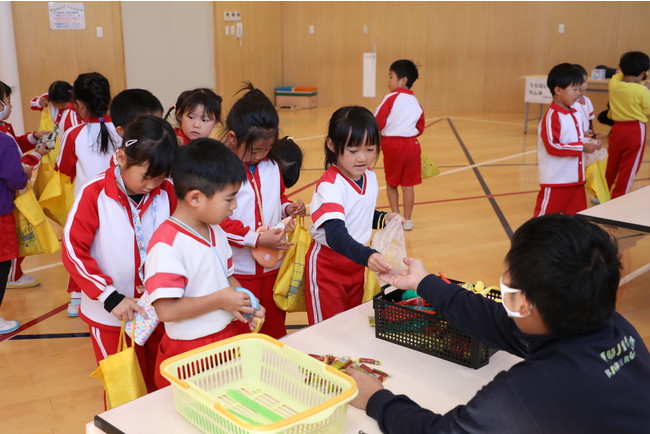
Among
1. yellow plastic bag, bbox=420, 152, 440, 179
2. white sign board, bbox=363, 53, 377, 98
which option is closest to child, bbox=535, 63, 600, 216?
yellow plastic bag, bbox=420, 152, 440, 179

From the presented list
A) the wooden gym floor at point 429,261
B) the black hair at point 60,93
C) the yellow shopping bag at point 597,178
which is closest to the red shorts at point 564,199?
the yellow shopping bag at point 597,178

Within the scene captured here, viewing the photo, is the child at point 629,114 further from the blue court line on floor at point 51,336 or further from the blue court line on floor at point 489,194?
the blue court line on floor at point 51,336

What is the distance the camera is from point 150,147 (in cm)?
218

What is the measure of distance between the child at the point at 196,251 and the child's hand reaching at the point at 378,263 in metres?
0.39

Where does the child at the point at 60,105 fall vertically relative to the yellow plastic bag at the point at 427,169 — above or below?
above

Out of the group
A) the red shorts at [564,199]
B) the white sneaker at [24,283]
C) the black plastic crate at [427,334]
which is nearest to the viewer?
the black plastic crate at [427,334]

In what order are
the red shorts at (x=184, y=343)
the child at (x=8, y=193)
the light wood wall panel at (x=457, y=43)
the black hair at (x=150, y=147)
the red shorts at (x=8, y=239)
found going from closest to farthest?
the red shorts at (x=184, y=343) → the black hair at (x=150, y=147) → the child at (x=8, y=193) → the red shorts at (x=8, y=239) → the light wood wall panel at (x=457, y=43)

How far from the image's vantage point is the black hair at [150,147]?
218cm

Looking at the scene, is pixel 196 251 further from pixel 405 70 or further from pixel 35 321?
pixel 405 70

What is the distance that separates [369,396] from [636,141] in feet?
16.2

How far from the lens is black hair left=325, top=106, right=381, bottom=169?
255 centimetres

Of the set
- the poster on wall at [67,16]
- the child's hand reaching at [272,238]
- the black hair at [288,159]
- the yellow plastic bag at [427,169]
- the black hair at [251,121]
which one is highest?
the poster on wall at [67,16]

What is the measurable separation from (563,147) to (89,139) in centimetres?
300

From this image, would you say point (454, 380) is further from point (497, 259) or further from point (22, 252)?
point (497, 259)
